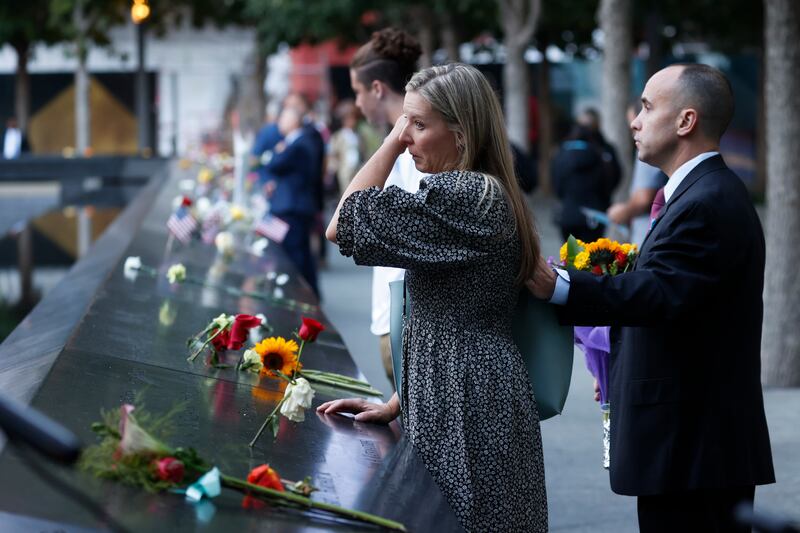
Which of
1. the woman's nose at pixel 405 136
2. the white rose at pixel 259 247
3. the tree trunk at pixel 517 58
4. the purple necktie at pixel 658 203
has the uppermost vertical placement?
the tree trunk at pixel 517 58

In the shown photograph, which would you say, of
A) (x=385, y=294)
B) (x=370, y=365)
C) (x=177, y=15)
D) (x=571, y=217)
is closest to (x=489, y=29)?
(x=177, y=15)

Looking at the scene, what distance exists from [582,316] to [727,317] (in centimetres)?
39

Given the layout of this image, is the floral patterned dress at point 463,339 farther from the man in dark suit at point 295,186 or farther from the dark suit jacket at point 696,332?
the man in dark suit at point 295,186

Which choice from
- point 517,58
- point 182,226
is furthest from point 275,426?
point 517,58

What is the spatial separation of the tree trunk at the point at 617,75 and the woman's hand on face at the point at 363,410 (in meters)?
10.6

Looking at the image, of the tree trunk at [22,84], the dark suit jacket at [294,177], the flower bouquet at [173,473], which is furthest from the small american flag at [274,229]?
the tree trunk at [22,84]

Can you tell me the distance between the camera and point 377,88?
17.4ft

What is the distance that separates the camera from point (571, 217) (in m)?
11.4

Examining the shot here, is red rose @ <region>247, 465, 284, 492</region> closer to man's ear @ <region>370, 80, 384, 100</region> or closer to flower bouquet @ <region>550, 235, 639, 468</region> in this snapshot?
flower bouquet @ <region>550, 235, 639, 468</region>

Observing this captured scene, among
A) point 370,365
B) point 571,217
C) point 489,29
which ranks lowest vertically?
point 370,365

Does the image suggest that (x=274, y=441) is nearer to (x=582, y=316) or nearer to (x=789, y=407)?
(x=582, y=316)

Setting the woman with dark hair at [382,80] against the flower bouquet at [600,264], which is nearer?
the flower bouquet at [600,264]

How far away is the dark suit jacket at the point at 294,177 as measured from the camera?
11461 mm

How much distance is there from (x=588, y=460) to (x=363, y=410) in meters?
3.37
